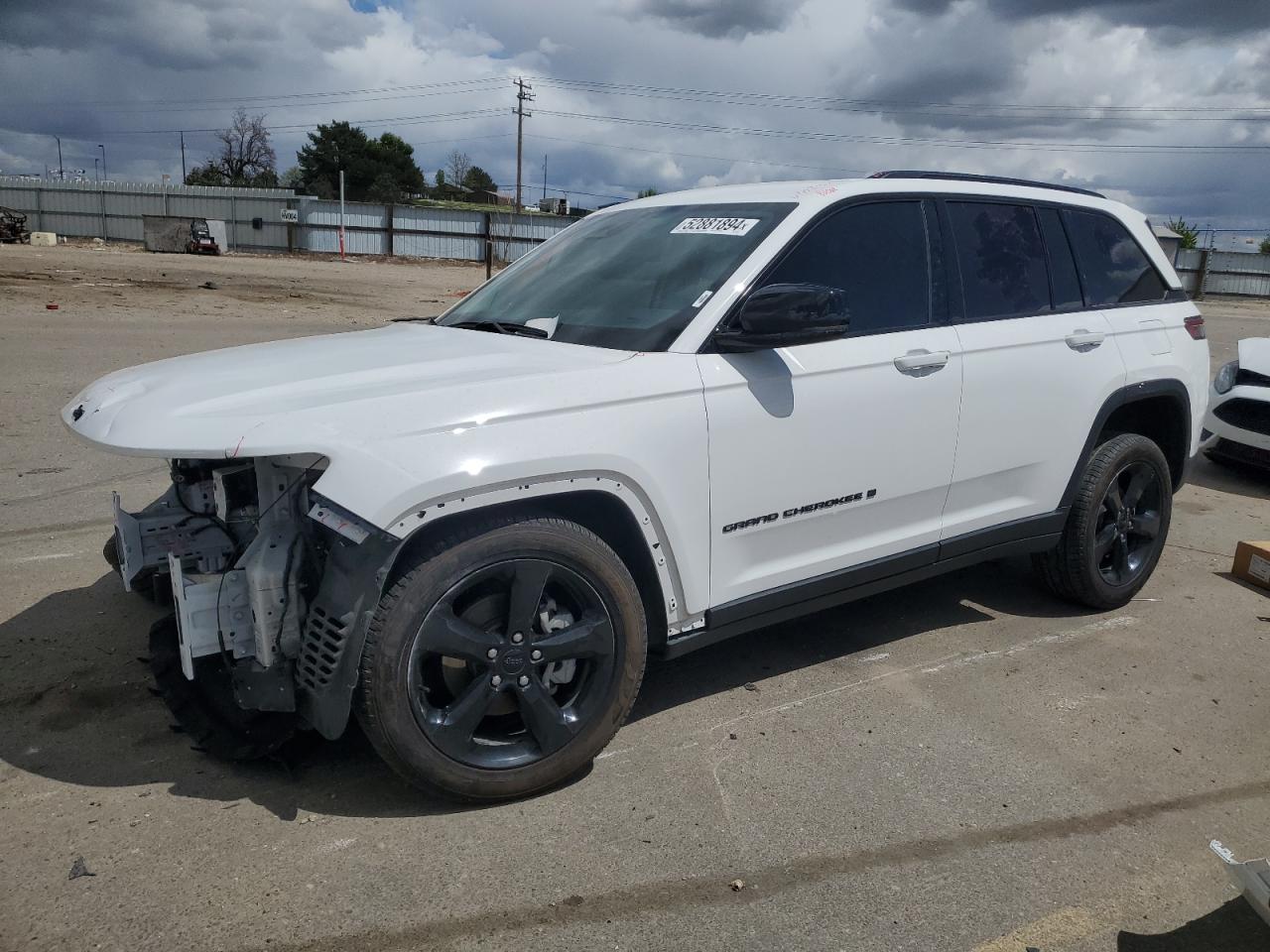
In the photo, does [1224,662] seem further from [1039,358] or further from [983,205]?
[983,205]

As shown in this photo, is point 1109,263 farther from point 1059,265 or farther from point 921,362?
point 921,362

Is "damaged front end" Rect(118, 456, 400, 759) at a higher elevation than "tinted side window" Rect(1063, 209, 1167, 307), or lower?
lower

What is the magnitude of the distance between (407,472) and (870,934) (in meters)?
1.64

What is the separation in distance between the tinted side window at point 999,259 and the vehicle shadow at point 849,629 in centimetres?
145

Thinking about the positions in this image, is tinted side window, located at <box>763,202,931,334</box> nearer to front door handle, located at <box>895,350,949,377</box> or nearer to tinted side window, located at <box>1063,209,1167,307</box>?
front door handle, located at <box>895,350,949,377</box>

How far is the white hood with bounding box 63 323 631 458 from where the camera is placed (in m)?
2.53

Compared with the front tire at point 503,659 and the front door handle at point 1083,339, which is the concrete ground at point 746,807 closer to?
the front tire at point 503,659

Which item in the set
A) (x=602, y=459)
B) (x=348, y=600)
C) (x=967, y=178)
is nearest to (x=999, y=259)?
(x=967, y=178)

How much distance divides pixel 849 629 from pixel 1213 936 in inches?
80.1

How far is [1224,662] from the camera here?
4.19m

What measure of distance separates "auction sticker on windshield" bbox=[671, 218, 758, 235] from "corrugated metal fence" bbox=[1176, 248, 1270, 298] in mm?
46373

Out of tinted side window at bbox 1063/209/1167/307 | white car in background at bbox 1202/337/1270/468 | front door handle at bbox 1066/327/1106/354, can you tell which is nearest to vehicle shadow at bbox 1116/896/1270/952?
front door handle at bbox 1066/327/1106/354

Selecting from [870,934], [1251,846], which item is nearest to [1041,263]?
[1251,846]

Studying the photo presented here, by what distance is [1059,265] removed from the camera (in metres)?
4.32
